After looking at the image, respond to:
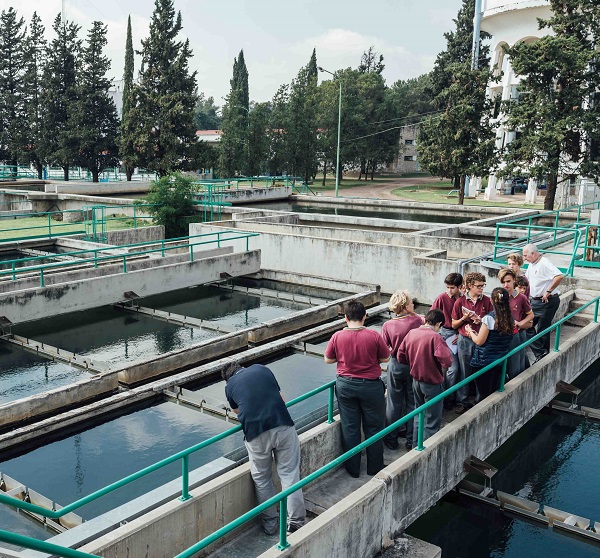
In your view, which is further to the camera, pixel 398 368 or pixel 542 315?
pixel 542 315

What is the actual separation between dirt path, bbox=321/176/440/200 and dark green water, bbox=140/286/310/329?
28.0 meters

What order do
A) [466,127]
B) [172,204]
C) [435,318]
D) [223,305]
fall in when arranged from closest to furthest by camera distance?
[435,318] → [223,305] → [172,204] → [466,127]

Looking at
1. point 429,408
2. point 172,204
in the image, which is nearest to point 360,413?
point 429,408

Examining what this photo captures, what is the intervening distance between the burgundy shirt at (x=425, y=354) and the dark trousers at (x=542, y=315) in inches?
158

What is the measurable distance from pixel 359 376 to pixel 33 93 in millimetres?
47204

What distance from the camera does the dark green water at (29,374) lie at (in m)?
11.2

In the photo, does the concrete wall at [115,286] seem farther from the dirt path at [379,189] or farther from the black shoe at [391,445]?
the dirt path at [379,189]

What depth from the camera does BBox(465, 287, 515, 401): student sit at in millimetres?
7359

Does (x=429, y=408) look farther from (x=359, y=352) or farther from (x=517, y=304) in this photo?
(x=517, y=304)

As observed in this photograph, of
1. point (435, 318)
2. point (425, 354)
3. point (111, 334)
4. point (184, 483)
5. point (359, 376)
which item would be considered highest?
point (435, 318)

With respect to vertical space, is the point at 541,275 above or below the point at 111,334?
above

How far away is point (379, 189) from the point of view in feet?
177

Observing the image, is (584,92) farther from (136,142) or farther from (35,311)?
(136,142)

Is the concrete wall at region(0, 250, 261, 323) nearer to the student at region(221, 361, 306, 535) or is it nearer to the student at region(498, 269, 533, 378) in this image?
the student at region(221, 361, 306, 535)
